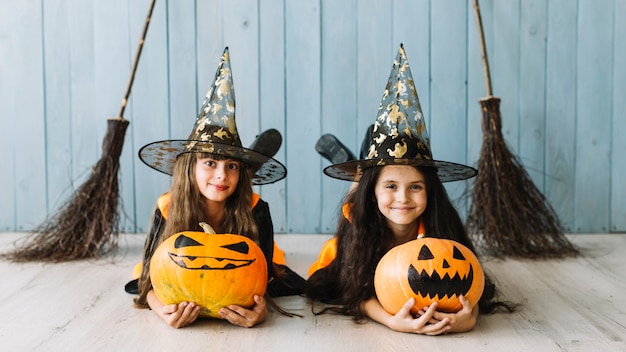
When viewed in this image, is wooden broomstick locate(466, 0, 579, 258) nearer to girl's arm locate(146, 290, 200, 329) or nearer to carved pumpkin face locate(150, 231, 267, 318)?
carved pumpkin face locate(150, 231, 267, 318)

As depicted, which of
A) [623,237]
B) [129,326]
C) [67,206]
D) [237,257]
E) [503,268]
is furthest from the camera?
[623,237]

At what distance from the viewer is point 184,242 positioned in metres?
1.63

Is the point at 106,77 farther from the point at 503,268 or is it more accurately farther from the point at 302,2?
the point at 503,268

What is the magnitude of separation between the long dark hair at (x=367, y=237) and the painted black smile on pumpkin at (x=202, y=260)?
1.18 feet

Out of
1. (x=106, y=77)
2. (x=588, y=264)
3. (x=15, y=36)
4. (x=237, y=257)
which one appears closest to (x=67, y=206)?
(x=106, y=77)

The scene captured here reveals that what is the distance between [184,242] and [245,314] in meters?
0.26

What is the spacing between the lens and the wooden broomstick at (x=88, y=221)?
2578 millimetres

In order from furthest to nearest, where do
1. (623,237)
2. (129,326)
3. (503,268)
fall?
(623,237)
(503,268)
(129,326)

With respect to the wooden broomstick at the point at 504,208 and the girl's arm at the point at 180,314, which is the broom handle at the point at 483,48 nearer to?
the wooden broomstick at the point at 504,208

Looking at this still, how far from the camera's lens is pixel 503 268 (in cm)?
242

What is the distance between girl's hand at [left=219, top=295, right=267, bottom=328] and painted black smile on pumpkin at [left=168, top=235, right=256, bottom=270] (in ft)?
0.41

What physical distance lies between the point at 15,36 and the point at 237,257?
2110mm

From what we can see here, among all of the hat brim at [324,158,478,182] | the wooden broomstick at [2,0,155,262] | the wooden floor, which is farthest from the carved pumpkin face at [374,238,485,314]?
the wooden broomstick at [2,0,155,262]

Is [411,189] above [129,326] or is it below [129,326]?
above
